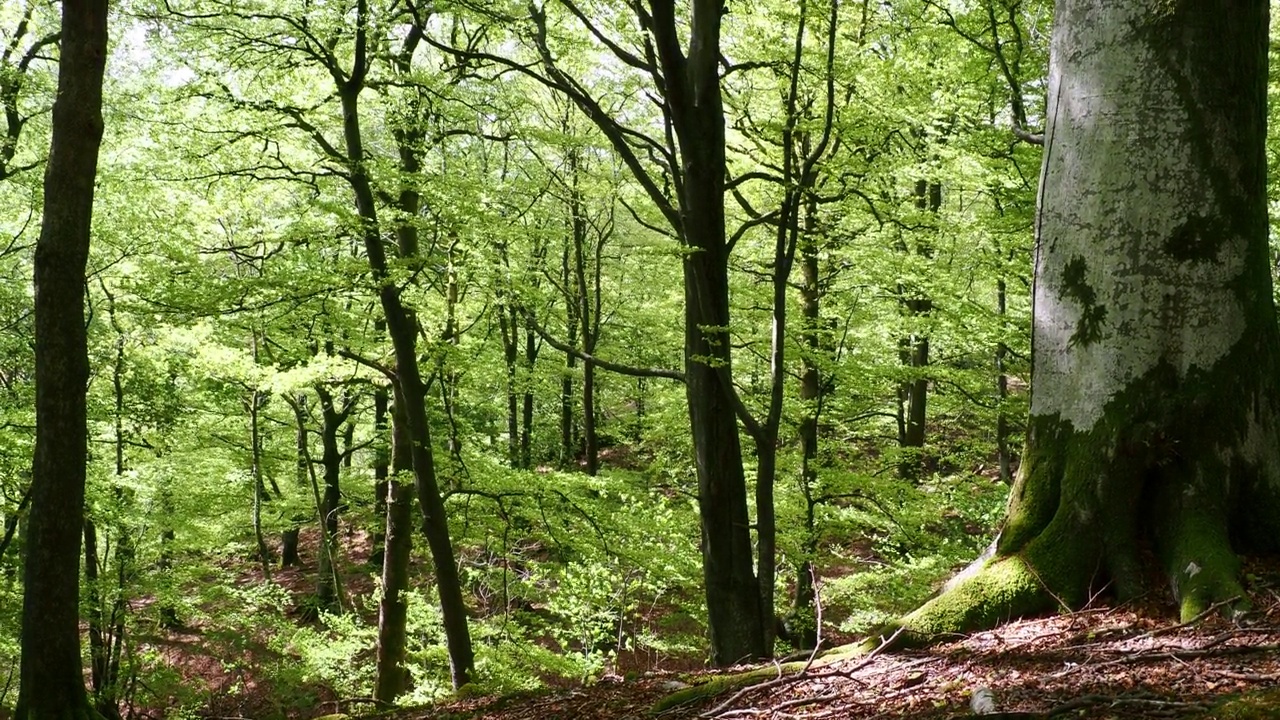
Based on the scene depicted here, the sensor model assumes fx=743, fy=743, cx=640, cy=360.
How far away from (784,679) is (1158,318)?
1.93 metres

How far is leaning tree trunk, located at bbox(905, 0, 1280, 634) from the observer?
2.70 metres

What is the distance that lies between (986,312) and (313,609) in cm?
1335

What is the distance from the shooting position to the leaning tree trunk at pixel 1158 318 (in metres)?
2.70

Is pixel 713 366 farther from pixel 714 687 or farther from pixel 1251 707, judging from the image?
pixel 1251 707

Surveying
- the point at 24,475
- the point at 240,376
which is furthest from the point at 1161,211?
the point at 24,475

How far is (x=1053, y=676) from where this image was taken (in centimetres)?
216

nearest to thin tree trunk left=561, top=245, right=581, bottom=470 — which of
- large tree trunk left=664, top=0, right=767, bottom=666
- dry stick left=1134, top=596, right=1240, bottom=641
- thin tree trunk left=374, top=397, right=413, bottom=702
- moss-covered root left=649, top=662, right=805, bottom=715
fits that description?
thin tree trunk left=374, top=397, right=413, bottom=702

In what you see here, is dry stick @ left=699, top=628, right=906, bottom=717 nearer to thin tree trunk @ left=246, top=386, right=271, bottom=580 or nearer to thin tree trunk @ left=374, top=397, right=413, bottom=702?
thin tree trunk @ left=374, top=397, right=413, bottom=702

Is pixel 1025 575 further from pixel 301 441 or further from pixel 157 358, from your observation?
pixel 301 441

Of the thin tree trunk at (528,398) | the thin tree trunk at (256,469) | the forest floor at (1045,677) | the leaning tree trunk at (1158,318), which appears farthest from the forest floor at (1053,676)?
the thin tree trunk at (528,398)

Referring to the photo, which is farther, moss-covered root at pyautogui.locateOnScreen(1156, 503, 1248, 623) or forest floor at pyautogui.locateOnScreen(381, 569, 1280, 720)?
moss-covered root at pyautogui.locateOnScreen(1156, 503, 1248, 623)

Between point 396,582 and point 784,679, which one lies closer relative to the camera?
point 784,679

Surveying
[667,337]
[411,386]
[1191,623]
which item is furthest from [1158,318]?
[667,337]

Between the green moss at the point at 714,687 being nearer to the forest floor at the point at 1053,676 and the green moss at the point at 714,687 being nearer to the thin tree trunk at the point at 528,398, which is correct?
the forest floor at the point at 1053,676
